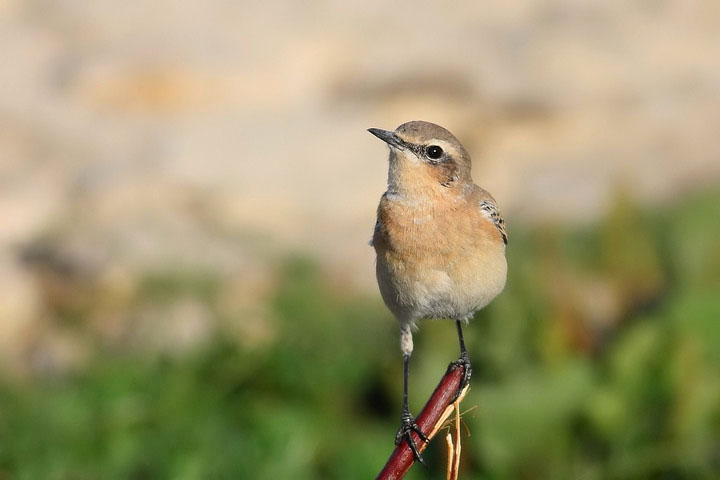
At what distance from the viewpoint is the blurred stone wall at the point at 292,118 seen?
8.62 m

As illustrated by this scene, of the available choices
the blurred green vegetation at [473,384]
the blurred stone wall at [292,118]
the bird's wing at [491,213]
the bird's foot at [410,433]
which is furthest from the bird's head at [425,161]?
the blurred stone wall at [292,118]

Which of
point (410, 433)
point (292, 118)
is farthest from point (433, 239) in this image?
point (292, 118)

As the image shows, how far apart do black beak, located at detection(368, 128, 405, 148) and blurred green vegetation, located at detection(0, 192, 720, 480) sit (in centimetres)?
291

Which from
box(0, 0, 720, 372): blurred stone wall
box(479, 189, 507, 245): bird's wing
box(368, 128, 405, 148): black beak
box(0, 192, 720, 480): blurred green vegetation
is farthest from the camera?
box(0, 0, 720, 372): blurred stone wall

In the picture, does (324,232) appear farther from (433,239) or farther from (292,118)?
(433,239)

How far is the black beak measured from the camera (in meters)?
2.62

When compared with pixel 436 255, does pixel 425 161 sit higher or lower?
higher

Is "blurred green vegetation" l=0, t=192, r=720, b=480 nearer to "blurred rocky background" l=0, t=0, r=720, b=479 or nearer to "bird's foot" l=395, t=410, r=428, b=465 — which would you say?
"blurred rocky background" l=0, t=0, r=720, b=479

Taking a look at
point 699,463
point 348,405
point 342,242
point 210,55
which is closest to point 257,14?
point 210,55

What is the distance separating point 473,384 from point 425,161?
318 cm

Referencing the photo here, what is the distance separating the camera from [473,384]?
19.4 feet

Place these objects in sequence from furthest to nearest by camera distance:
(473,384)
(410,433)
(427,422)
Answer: (473,384) < (410,433) < (427,422)

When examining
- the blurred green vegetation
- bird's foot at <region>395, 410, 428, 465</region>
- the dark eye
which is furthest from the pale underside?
the blurred green vegetation

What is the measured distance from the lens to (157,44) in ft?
34.0
